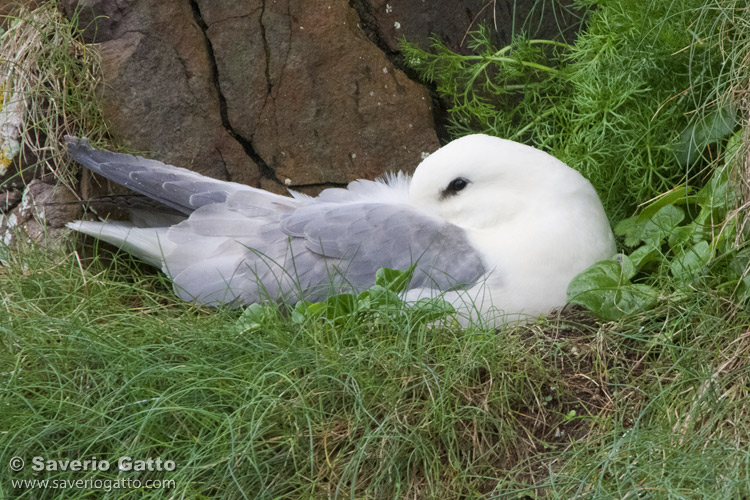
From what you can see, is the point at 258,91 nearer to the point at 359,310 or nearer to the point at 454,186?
the point at 454,186

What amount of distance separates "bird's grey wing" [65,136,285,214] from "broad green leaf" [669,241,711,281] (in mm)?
1413

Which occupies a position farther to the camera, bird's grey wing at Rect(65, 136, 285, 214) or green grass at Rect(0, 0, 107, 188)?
green grass at Rect(0, 0, 107, 188)

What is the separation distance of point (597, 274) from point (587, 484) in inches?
31.5

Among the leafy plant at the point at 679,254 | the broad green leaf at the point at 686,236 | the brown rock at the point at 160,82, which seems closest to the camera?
the leafy plant at the point at 679,254

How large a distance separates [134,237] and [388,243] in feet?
3.16

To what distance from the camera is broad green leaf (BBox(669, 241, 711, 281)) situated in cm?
222

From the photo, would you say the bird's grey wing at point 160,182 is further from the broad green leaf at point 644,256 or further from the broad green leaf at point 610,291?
the broad green leaf at point 644,256

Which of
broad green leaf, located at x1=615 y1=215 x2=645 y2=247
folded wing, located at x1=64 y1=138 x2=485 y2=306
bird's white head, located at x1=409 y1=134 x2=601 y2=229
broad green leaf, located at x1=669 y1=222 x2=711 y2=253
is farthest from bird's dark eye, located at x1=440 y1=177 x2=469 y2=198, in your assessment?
broad green leaf, located at x1=669 y1=222 x2=711 y2=253

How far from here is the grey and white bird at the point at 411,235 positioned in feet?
8.02

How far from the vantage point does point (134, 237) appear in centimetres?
286

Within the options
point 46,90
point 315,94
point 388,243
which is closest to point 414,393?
point 388,243

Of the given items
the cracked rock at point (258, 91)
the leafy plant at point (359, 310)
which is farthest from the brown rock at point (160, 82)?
the leafy plant at point (359, 310)

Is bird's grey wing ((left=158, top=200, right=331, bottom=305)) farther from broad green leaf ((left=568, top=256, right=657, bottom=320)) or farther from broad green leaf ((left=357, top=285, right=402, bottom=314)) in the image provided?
broad green leaf ((left=568, top=256, right=657, bottom=320))

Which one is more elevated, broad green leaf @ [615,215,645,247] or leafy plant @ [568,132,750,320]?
leafy plant @ [568,132,750,320]
